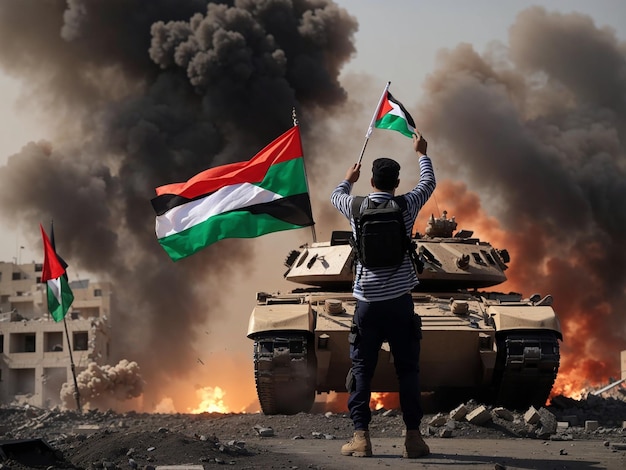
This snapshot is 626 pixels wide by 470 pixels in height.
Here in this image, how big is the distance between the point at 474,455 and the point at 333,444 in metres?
1.93

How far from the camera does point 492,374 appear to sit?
46.7 ft

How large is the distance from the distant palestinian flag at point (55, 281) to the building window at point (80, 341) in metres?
24.1

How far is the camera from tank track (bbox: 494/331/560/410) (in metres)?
13.7

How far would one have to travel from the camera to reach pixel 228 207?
12.2 metres

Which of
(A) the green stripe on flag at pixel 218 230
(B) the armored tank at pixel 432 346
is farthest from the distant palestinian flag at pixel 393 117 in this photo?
(B) the armored tank at pixel 432 346

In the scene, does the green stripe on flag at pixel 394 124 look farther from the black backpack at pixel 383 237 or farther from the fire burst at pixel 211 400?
the fire burst at pixel 211 400

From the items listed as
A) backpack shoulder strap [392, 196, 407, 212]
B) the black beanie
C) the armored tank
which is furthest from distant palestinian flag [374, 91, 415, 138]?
backpack shoulder strap [392, 196, 407, 212]

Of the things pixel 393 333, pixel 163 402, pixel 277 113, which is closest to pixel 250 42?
pixel 277 113

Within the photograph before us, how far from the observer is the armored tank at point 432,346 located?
45.3 ft

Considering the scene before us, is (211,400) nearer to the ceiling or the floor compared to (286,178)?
nearer to the floor

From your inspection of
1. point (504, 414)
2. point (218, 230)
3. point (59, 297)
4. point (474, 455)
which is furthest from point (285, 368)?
point (59, 297)

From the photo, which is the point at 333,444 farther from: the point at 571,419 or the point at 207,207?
the point at 571,419

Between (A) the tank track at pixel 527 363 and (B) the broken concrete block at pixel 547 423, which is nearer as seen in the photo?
(B) the broken concrete block at pixel 547 423

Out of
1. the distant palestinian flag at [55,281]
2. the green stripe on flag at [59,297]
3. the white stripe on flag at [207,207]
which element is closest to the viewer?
the white stripe on flag at [207,207]
